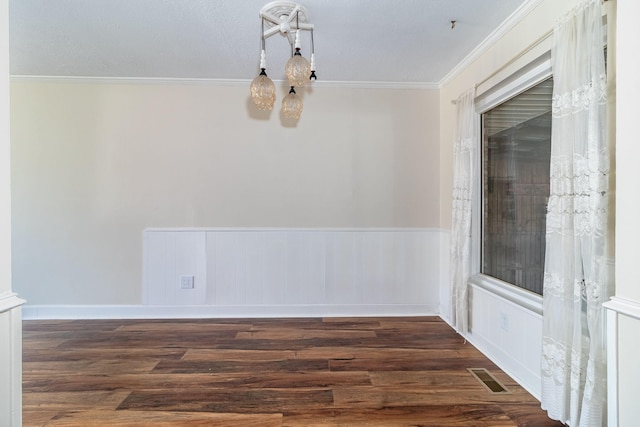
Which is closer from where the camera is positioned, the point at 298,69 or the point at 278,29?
the point at 298,69

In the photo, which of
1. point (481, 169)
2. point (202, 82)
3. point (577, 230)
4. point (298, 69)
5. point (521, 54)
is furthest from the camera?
point (202, 82)

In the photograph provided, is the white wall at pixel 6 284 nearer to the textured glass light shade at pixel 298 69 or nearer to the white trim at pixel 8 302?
the white trim at pixel 8 302

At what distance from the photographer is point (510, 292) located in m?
2.26

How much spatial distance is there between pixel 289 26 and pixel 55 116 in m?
2.75

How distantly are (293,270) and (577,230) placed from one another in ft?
7.90

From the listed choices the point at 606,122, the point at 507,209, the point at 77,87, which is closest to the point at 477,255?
the point at 507,209

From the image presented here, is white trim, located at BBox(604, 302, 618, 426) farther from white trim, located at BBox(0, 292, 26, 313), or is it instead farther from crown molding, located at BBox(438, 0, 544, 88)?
white trim, located at BBox(0, 292, 26, 313)

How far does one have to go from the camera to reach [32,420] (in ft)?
5.72

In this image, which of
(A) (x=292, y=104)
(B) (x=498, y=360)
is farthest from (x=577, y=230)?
(A) (x=292, y=104)

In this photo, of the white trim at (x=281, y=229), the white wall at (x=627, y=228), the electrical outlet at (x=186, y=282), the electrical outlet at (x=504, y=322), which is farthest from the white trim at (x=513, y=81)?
the electrical outlet at (x=186, y=282)

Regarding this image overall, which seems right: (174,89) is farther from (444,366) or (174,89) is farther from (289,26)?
(444,366)

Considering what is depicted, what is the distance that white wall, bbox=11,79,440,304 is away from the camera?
3189mm

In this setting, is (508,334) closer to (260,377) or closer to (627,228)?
(627,228)

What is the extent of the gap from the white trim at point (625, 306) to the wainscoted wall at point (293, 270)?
83.1 inches
